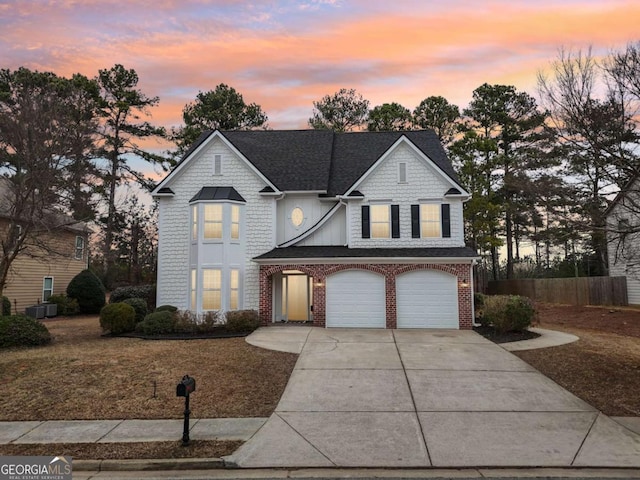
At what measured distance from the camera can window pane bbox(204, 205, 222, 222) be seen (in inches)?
763

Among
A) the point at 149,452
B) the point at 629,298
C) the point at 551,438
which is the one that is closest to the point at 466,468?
the point at 551,438

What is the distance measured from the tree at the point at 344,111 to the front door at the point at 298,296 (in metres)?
25.6

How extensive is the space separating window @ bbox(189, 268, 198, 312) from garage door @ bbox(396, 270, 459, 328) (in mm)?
9129

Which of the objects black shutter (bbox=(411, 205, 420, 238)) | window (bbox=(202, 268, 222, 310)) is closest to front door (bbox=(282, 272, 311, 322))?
window (bbox=(202, 268, 222, 310))

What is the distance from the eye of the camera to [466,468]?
594 cm

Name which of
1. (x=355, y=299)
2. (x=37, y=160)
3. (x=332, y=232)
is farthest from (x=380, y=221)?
(x=37, y=160)

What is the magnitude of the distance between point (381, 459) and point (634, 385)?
729 cm

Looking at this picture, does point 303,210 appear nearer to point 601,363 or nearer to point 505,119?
point 601,363

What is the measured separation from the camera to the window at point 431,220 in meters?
19.3

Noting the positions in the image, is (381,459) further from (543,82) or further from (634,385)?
(543,82)

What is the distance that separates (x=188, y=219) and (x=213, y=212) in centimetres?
178

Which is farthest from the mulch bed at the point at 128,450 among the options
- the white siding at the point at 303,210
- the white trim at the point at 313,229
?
the white siding at the point at 303,210

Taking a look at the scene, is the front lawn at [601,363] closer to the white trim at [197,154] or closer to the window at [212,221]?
the window at [212,221]

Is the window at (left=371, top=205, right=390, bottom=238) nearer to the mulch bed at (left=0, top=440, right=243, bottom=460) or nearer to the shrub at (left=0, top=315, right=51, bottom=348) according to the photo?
the shrub at (left=0, top=315, right=51, bottom=348)
